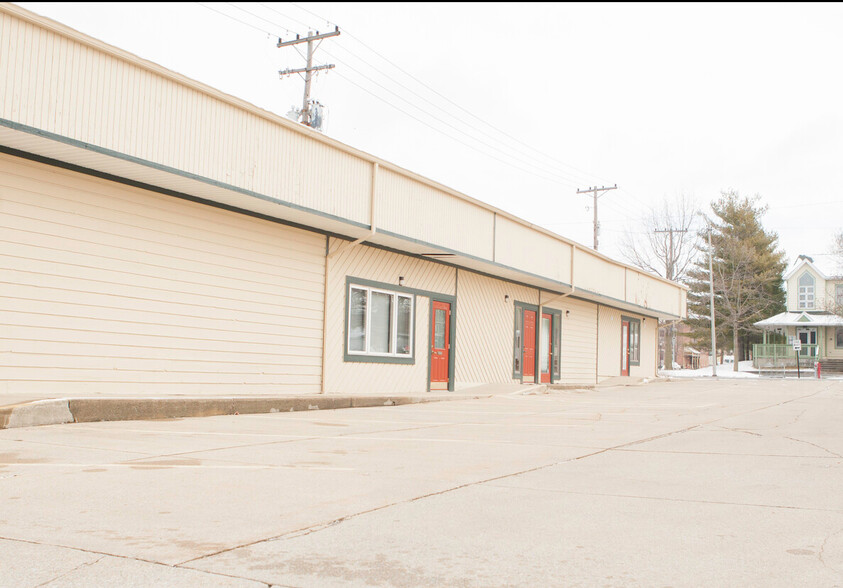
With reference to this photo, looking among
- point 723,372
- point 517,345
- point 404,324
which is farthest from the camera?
point 723,372

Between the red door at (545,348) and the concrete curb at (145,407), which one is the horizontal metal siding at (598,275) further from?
the concrete curb at (145,407)

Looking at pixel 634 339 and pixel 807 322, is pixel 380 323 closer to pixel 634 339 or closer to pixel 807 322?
pixel 634 339

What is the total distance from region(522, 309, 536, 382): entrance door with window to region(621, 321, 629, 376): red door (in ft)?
29.8

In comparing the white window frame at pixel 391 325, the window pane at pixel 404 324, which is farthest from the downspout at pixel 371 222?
the window pane at pixel 404 324

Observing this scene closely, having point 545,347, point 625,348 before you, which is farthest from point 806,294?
point 545,347

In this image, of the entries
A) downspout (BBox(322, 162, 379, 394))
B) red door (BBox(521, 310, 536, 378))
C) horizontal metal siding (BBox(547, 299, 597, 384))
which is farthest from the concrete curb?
horizontal metal siding (BBox(547, 299, 597, 384))

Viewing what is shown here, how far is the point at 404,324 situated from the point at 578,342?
37.4 ft

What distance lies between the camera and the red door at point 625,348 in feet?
106

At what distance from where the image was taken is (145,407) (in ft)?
34.3

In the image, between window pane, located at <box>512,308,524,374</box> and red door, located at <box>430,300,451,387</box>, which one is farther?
window pane, located at <box>512,308,524,374</box>

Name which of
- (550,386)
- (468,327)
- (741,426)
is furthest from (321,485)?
(550,386)

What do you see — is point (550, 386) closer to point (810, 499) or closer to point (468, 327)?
point (468, 327)

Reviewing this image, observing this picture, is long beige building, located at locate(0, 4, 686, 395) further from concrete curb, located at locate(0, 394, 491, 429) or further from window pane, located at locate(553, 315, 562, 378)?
window pane, located at locate(553, 315, 562, 378)

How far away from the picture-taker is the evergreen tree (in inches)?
2286
